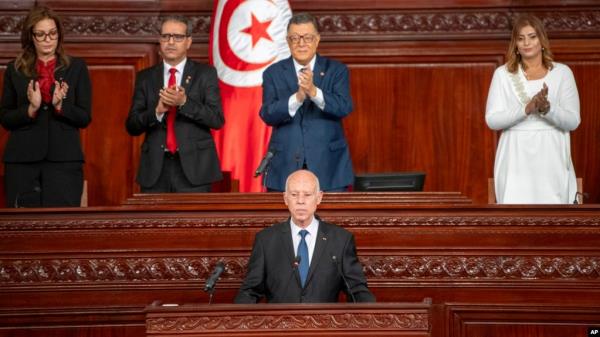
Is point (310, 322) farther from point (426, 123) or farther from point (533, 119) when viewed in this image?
point (426, 123)

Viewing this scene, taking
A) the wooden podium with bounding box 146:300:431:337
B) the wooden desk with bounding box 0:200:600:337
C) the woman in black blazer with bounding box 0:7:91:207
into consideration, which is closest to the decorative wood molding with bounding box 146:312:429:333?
the wooden podium with bounding box 146:300:431:337

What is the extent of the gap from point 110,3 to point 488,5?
2.55 meters

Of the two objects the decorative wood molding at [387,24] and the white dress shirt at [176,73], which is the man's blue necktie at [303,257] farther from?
the decorative wood molding at [387,24]

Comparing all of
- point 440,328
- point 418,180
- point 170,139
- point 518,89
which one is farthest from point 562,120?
point 170,139

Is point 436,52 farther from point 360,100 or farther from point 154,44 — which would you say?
point 154,44

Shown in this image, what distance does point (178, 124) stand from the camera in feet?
24.0

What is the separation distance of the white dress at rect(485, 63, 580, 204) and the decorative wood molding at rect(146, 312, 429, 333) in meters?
2.25

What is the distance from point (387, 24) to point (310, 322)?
13.8ft

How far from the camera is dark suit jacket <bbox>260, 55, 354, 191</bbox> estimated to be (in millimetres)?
7227

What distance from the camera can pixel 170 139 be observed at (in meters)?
7.33

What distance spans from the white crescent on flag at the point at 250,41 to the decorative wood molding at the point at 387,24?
522mm

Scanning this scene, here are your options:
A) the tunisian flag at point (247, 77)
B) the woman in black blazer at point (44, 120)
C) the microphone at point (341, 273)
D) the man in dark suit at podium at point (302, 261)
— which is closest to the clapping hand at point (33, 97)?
the woman in black blazer at point (44, 120)

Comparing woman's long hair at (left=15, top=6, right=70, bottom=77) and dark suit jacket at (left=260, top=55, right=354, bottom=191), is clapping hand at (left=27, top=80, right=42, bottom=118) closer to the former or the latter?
woman's long hair at (left=15, top=6, right=70, bottom=77)

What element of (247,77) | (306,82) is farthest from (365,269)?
(247,77)
